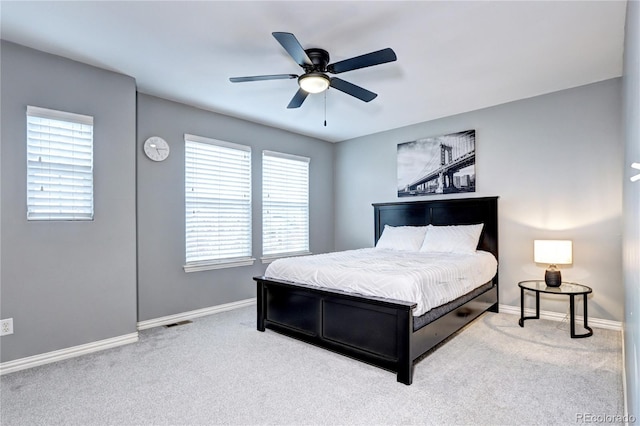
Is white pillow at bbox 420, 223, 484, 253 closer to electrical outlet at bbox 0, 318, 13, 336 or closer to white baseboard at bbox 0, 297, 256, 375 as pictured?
white baseboard at bbox 0, 297, 256, 375

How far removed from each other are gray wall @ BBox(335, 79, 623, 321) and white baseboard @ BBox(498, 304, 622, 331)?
0.06 m

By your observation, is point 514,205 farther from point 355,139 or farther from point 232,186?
point 232,186

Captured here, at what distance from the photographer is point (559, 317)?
385cm

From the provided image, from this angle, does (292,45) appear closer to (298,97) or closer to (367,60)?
(367,60)

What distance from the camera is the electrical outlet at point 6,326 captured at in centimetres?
267

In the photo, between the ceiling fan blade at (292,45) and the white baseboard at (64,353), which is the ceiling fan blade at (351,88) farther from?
the white baseboard at (64,353)

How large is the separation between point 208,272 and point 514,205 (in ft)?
13.2

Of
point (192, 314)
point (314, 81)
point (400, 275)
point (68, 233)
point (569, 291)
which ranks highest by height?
point (314, 81)

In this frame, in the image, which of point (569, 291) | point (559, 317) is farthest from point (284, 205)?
point (559, 317)

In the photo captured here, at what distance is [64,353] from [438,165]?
191 inches

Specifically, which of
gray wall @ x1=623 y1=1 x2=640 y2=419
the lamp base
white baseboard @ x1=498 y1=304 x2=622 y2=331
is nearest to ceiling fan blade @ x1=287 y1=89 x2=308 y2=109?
gray wall @ x1=623 y1=1 x2=640 y2=419

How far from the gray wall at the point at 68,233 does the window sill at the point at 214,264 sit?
838 mm

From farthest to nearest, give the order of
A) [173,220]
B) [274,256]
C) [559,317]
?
[274,256]
[173,220]
[559,317]

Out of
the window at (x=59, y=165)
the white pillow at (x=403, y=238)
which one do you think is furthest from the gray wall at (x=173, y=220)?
the white pillow at (x=403, y=238)
